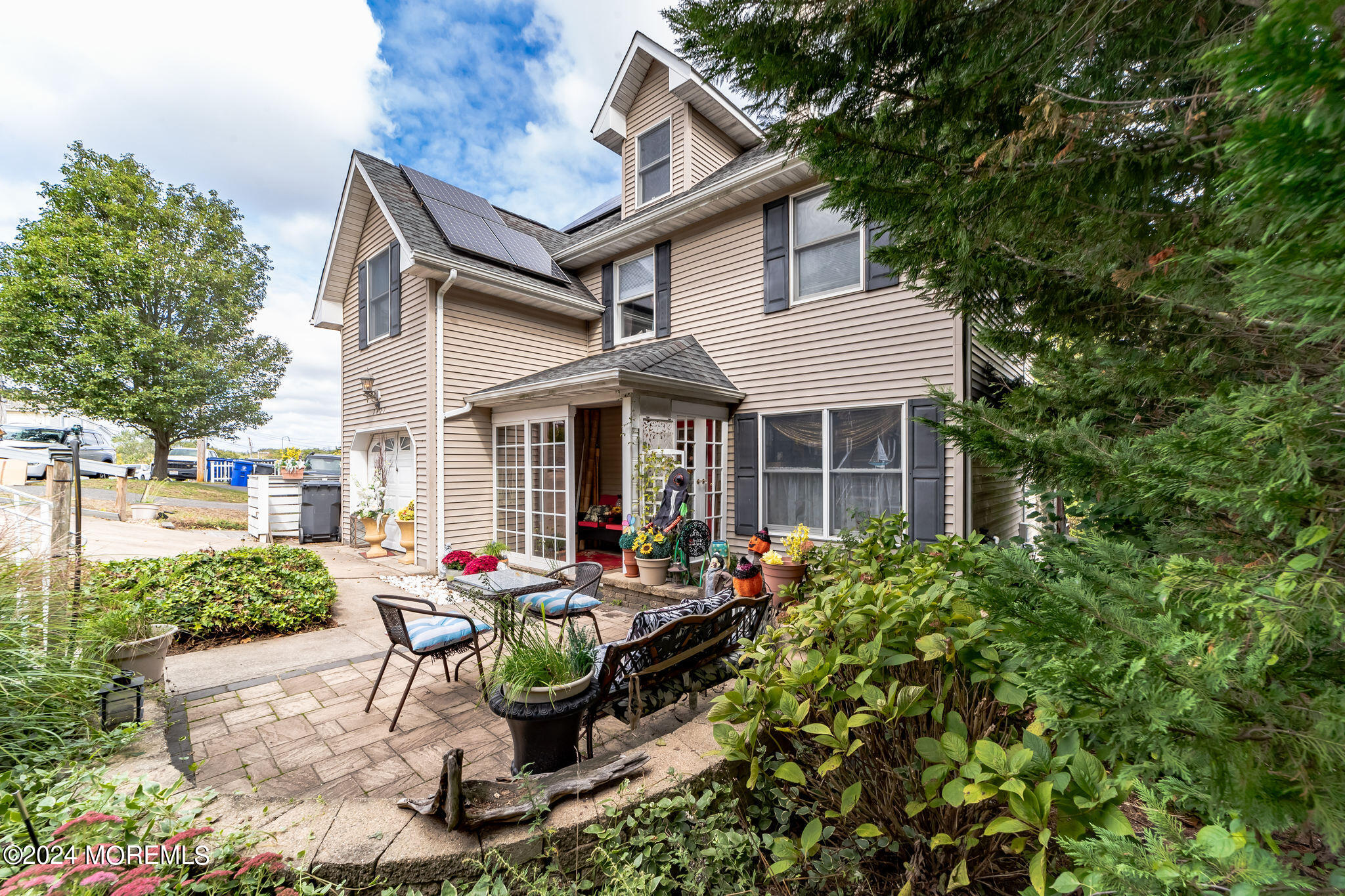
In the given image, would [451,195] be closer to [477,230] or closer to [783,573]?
[477,230]

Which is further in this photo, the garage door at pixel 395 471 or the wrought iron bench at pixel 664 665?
the garage door at pixel 395 471

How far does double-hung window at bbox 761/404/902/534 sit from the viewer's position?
567 cm

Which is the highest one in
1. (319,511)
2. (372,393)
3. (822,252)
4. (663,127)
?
(663,127)

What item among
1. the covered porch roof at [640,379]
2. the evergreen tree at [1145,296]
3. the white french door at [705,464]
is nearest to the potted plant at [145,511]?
the covered porch roof at [640,379]

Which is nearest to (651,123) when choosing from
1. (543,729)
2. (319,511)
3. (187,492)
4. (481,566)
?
(481,566)

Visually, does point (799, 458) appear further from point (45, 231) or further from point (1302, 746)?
point (45, 231)

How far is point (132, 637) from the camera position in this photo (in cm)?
307

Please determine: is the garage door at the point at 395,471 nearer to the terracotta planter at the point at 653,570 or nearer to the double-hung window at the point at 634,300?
the double-hung window at the point at 634,300

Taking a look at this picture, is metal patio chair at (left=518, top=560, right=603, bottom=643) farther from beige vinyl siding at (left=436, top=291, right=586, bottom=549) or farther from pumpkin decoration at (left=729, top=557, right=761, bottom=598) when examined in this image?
beige vinyl siding at (left=436, top=291, right=586, bottom=549)

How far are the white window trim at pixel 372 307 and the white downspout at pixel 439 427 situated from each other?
4.68ft

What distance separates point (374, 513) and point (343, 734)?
22.2 feet

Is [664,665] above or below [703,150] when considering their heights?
below

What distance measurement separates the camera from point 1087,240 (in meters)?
1.59

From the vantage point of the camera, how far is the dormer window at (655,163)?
26.4 ft
